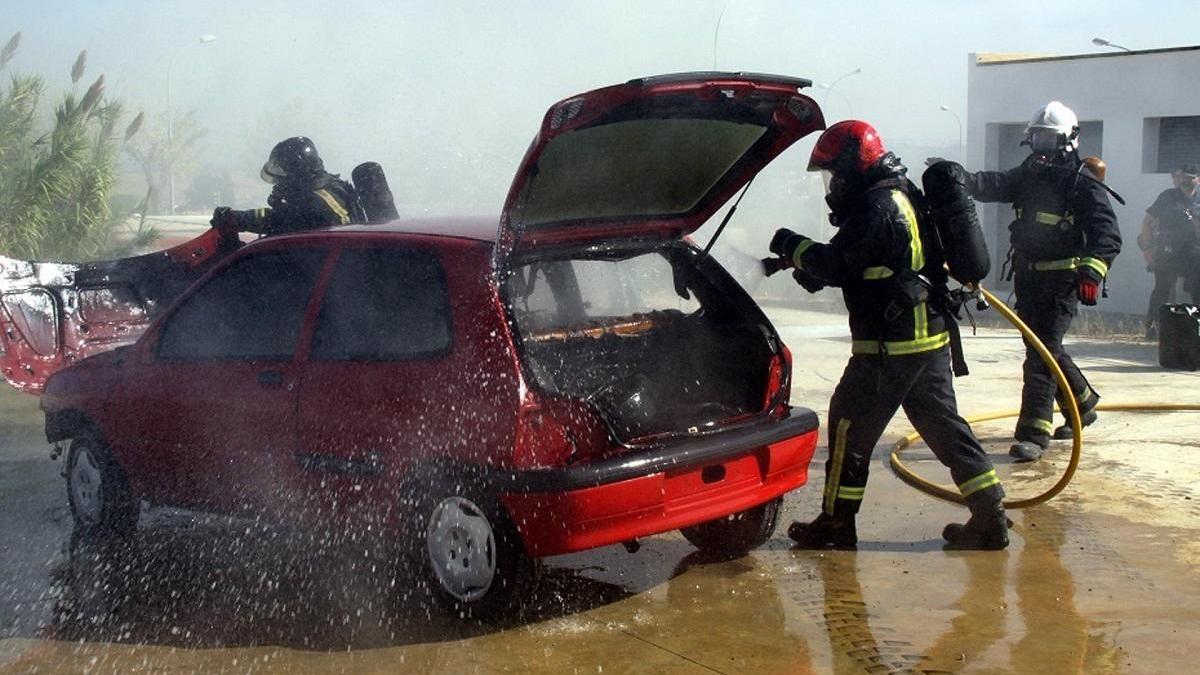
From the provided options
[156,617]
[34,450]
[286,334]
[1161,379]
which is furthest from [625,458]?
[1161,379]

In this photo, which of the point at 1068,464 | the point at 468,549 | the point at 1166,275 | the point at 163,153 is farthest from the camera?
the point at 163,153

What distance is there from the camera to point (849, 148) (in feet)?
17.1

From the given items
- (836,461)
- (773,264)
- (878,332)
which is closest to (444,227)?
(773,264)

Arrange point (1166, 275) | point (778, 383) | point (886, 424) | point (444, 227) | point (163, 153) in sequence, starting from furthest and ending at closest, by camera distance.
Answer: point (163, 153)
point (1166, 275)
point (886, 424)
point (778, 383)
point (444, 227)

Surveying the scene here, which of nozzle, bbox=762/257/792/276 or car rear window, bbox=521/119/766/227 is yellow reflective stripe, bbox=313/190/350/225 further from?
nozzle, bbox=762/257/792/276

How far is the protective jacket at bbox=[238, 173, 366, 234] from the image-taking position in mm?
7754

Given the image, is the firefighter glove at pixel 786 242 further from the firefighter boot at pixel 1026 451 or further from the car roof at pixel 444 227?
the firefighter boot at pixel 1026 451

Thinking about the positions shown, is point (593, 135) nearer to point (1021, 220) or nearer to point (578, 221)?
point (578, 221)

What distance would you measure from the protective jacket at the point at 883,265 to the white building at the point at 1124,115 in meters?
11.9

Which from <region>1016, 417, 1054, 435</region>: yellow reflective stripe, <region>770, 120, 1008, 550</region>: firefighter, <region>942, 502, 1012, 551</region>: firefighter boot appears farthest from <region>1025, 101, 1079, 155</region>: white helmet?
<region>942, 502, 1012, 551</region>: firefighter boot

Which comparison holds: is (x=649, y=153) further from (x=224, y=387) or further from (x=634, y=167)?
(x=224, y=387)

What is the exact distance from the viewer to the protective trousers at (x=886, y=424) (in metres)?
5.33

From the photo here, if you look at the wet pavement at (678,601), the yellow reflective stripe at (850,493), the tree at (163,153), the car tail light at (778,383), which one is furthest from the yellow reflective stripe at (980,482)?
the tree at (163,153)

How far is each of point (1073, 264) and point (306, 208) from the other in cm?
454
